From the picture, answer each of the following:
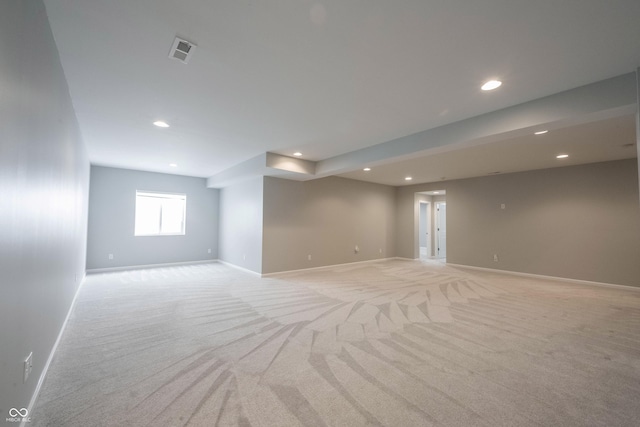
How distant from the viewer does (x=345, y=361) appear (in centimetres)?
228

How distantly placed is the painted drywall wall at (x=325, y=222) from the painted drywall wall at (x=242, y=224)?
0.28 m

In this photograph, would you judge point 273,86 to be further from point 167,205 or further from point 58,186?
point 167,205

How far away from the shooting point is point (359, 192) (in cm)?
782

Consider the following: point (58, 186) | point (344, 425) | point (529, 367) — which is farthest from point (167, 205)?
point (529, 367)

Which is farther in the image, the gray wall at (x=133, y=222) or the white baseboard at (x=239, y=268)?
the gray wall at (x=133, y=222)

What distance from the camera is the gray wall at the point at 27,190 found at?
1.25 m

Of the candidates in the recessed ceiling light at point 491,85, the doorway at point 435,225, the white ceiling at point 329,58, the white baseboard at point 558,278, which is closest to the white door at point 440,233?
the doorway at point 435,225

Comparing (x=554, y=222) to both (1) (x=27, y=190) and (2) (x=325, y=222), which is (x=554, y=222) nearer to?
(2) (x=325, y=222)

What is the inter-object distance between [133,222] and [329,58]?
7017 millimetres

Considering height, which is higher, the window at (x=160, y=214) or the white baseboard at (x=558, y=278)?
the window at (x=160, y=214)

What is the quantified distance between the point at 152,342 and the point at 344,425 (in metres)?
2.22

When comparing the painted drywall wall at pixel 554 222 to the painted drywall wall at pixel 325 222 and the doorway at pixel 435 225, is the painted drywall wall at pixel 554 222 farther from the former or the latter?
the painted drywall wall at pixel 325 222

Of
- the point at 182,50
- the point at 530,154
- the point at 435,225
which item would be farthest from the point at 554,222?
the point at 182,50

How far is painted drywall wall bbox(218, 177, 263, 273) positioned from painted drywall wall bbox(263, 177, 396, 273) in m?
0.28
